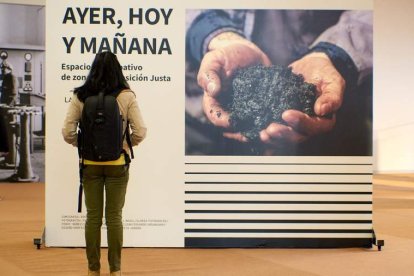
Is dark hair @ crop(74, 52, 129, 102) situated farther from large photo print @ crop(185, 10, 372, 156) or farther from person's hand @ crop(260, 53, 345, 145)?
person's hand @ crop(260, 53, 345, 145)

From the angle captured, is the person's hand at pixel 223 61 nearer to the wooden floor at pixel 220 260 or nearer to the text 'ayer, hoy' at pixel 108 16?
the text 'ayer, hoy' at pixel 108 16

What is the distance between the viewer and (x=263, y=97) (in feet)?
19.0

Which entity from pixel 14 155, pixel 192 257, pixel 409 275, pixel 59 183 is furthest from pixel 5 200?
pixel 409 275

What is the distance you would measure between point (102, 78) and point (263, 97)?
1.91 metres

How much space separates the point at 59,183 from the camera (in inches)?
227

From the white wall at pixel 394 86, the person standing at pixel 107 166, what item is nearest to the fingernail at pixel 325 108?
the person standing at pixel 107 166

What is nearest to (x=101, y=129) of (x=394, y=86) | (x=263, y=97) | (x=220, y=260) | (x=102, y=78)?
(x=102, y=78)

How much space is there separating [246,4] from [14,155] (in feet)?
24.6

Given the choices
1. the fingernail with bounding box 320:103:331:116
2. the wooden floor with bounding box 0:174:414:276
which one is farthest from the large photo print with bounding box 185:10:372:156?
the wooden floor with bounding box 0:174:414:276

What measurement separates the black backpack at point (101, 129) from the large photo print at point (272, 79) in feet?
5.40

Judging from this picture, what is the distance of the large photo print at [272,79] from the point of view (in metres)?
5.75

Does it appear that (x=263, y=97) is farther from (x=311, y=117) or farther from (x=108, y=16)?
(x=108, y=16)

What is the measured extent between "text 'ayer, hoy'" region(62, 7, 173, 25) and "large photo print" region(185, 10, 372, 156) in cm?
25

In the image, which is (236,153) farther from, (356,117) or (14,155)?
(14,155)
